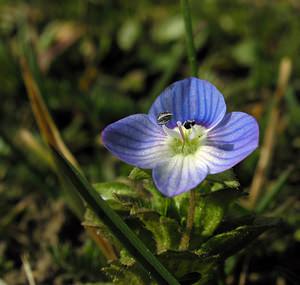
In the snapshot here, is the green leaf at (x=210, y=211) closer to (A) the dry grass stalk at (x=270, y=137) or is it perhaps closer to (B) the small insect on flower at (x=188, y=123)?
(B) the small insect on flower at (x=188, y=123)

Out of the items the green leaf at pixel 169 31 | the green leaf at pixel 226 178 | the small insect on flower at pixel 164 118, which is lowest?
the green leaf at pixel 226 178

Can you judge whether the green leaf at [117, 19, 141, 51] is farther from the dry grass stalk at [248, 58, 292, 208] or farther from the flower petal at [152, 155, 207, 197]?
the flower petal at [152, 155, 207, 197]

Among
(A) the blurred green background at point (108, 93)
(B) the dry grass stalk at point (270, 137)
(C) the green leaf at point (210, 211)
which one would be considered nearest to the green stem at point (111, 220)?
(C) the green leaf at point (210, 211)

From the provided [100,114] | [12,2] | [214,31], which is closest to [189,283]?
[100,114]

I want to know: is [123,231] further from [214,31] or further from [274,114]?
[214,31]

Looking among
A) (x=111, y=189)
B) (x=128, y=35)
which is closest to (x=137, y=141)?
(x=111, y=189)

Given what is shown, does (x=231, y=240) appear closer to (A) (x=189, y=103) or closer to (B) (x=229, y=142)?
(B) (x=229, y=142)
